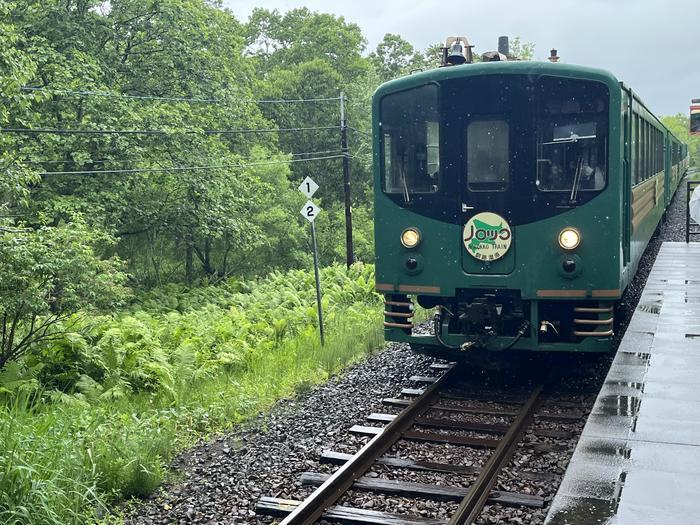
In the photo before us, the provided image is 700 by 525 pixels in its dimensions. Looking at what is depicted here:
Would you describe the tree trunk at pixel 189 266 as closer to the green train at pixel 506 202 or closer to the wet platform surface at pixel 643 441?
the green train at pixel 506 202

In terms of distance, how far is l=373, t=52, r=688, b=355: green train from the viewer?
7.66 meters

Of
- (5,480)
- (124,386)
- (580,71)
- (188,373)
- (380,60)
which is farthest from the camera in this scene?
(380,60)

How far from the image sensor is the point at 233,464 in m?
6.34

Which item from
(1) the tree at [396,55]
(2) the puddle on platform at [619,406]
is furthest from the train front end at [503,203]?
(1) the tree at [396,55]

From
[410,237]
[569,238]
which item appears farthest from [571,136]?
[410,237]

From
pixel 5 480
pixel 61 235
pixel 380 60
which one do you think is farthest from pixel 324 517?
pixel 380 60

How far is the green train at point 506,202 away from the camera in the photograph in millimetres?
7664

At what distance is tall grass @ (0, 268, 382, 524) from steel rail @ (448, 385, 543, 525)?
230 cm

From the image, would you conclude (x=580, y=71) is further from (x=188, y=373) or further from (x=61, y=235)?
(x=61, y=235)

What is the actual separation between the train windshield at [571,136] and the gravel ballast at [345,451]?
2.19 m

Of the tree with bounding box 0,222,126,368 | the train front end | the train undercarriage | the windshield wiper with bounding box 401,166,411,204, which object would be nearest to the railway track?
the train undercarriage

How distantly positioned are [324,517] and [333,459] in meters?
1.05

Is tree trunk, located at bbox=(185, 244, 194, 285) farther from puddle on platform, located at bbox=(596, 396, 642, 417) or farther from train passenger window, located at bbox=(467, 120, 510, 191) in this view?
puddle on platform, located at bbox=(596, 396, 642, 417)

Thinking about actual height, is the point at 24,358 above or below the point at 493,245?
below
